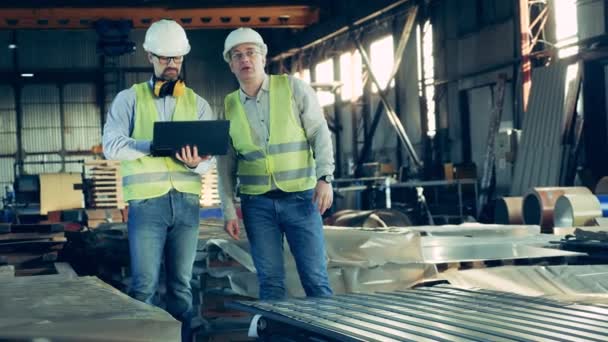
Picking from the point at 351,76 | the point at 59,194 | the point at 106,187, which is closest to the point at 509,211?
the point at 106,187

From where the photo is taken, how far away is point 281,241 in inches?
168

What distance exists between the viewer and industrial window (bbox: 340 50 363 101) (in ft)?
72.6

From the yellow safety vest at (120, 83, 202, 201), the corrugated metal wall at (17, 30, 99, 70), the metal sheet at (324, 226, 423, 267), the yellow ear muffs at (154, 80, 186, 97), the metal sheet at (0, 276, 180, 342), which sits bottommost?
the metal sheet at (324, 226, 423, 267)

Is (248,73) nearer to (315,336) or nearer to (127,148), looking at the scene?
(127,148)

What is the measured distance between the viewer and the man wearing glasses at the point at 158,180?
13.6 ft

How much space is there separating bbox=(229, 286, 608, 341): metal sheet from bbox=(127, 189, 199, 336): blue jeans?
1.30m

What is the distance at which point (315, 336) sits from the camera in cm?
250

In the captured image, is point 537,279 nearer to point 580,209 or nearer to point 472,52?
point 580,209

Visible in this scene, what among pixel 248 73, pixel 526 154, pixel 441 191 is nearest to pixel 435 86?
pixel 441 191

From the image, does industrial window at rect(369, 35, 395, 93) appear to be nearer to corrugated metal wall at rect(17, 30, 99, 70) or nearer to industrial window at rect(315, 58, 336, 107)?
industrial window at rect(315, 58, 336, 107)

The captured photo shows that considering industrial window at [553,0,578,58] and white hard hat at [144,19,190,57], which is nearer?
white hard hat at [144,19,190,57]

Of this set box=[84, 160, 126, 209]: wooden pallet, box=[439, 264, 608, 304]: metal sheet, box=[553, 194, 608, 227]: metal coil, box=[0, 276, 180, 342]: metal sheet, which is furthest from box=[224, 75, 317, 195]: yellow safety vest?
box=[84, 160, 126, 209]: wooden pallet

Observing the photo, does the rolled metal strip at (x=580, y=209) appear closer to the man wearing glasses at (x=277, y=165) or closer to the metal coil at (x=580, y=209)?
the metal coil at (x=580, y=209)

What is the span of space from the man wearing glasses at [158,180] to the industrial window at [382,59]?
15.7 m
